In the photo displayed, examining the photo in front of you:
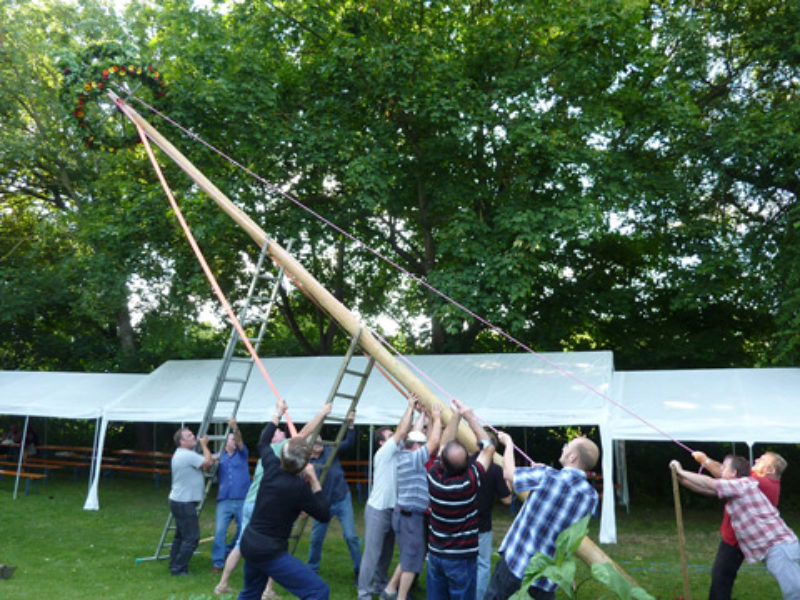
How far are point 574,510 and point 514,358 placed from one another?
7373mm

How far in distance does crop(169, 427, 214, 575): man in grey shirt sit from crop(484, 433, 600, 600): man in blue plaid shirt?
4.00m

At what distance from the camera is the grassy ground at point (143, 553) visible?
6578 mm

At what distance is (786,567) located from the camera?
4691mm

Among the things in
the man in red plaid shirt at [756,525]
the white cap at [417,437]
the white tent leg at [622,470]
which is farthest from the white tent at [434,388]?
the man in red plaid shirt at [756,525]

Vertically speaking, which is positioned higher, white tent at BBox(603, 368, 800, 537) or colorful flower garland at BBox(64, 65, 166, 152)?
colorful flower garland at BBox(64, 65, 166, 152)

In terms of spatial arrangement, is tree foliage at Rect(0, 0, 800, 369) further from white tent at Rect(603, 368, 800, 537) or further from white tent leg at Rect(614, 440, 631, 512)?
white tent leg at Rect(614, 440, 631, 512)

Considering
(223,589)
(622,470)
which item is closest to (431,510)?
(223,589)

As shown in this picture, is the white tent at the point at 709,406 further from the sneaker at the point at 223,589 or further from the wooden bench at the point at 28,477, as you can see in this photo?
the wooden bench at the point at 28,477

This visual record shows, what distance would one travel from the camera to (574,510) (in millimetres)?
3869

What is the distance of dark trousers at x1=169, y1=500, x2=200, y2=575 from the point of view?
7.02 meters

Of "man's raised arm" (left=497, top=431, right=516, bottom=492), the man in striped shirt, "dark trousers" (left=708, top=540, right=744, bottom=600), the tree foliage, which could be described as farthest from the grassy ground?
the tree foliage

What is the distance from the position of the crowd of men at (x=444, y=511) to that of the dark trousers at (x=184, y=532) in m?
0.01

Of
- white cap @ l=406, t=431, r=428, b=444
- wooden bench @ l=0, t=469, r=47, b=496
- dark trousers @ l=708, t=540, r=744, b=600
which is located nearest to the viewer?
dark trousers @ l=708, t=540, r=744, b=600

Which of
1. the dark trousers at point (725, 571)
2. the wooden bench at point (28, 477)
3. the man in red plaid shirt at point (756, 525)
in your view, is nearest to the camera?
the man in red plaid shirt at point (756, 525)
